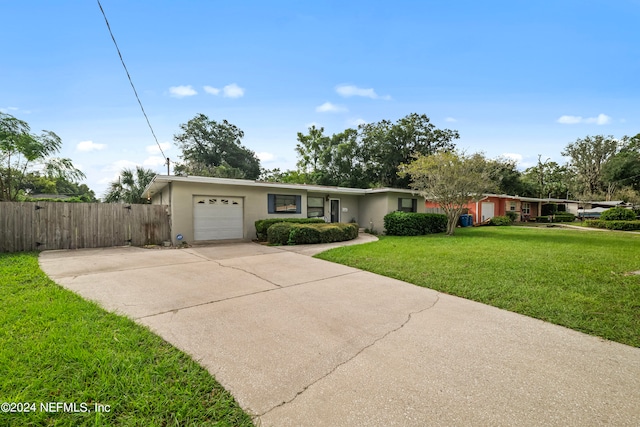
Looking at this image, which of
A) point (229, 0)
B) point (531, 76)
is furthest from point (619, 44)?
point (229, 0)

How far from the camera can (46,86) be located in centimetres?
803

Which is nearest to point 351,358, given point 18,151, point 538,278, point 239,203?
point 538,278

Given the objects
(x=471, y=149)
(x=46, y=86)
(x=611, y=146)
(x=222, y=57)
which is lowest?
(x=471, y=149)

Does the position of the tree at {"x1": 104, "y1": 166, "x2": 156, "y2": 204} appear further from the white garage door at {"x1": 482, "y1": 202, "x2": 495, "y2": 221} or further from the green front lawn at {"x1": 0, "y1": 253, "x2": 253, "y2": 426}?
the white garage door at {"x1": 482, "y1": 202, "x2": 495, "y2": 221}

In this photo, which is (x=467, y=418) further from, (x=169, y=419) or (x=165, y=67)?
(x=165, y=67)

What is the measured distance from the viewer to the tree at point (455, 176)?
11.9 metres

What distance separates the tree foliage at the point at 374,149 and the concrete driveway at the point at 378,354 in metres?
20.6

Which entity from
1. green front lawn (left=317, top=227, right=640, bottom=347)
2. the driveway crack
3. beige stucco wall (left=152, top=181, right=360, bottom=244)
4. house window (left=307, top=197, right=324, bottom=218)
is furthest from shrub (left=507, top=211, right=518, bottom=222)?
the driveway crack

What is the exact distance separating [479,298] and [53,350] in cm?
530

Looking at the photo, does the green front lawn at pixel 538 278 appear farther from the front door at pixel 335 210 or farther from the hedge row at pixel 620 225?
the hedge row at pixel 620 225

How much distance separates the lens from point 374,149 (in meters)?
24.4

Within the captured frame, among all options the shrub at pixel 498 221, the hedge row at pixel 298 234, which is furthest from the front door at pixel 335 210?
the shrub at pixel 498 221

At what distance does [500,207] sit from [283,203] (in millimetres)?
20121

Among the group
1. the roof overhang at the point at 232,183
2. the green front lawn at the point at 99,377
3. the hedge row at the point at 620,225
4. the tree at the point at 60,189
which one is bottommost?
the green front lawn at the point at 99,377
